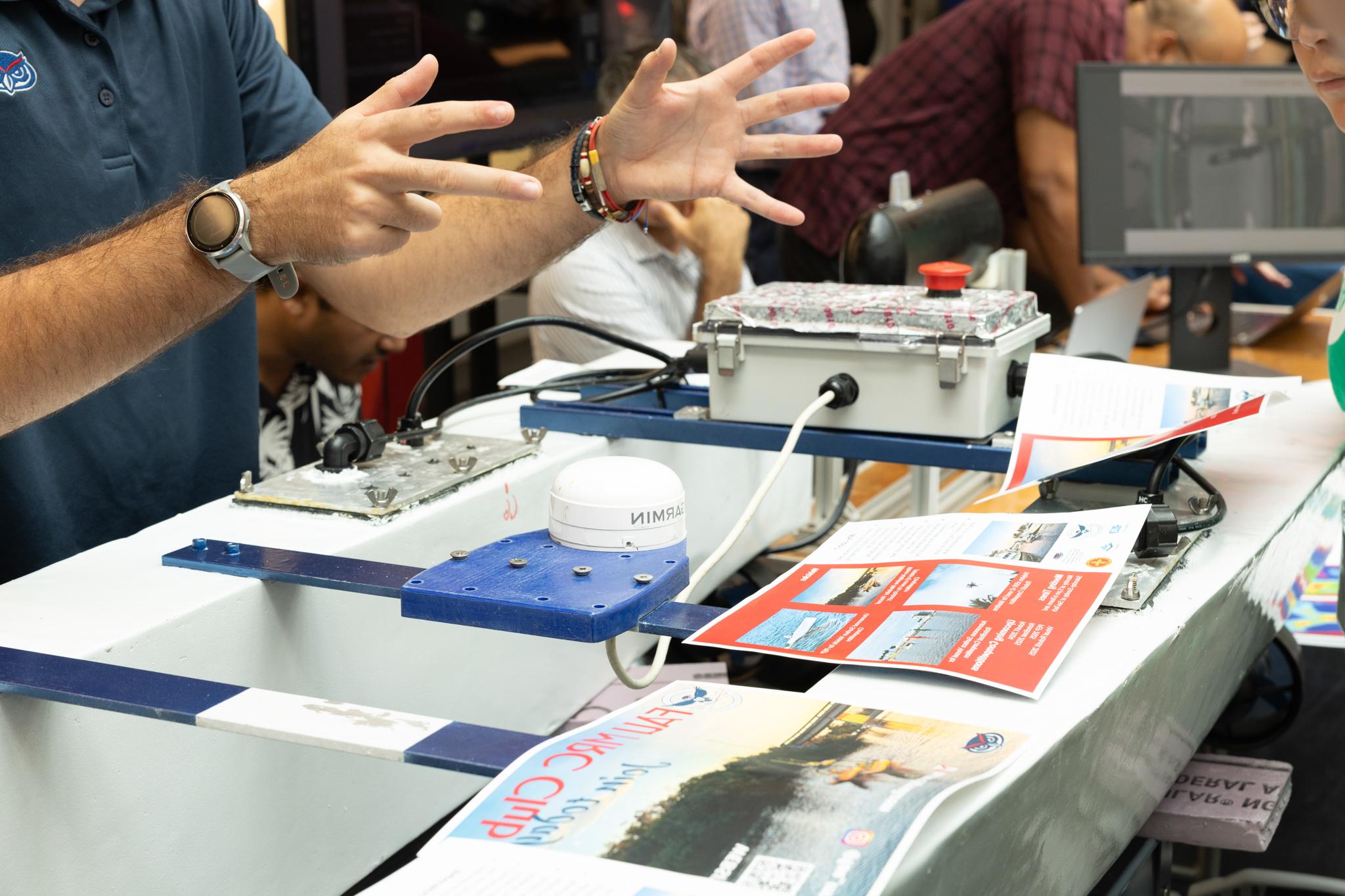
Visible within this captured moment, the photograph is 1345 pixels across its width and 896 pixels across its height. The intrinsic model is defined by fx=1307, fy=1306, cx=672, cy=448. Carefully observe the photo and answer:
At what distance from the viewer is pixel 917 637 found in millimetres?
673

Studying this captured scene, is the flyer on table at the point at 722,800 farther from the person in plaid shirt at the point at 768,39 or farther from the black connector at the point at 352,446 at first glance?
the person in plaid shirt at the point at 768,39

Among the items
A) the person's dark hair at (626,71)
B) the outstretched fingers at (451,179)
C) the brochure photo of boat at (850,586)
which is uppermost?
the person's dark hair at (626,71)

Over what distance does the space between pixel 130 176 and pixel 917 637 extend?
76 cm

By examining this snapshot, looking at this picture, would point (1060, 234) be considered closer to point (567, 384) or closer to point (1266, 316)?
point (1266, 316)

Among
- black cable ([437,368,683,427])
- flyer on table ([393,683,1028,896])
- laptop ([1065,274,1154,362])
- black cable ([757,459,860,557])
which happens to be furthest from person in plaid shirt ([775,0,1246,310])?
flyer on table ([393,683,1028,896])

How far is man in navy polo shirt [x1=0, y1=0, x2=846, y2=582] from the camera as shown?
0.80 meters

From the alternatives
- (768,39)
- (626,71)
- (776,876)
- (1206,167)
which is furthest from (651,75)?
(768,39)

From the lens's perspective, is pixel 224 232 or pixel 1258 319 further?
pixel 1258 319

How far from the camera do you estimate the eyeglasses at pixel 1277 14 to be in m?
0.87

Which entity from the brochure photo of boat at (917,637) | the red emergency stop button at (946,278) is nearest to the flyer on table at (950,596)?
the brochure photo of boat at (917,637)

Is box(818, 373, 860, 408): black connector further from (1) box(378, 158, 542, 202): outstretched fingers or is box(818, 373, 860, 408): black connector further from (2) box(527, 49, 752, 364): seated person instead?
(2) box(527, 49, 752, 364): seated person

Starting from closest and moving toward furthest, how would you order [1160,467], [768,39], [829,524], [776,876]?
[776,876]
[1160,467]
[829,524]
[768,39]

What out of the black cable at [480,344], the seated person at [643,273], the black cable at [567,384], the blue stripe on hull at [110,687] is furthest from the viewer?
the seated person at [643,273]

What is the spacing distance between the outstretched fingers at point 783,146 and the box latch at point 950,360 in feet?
0.68
